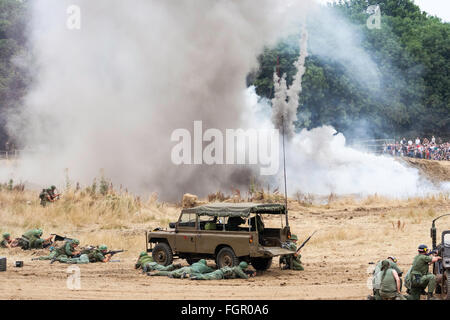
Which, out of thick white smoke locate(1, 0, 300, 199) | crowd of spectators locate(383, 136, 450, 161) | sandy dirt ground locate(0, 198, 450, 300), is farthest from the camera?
crowd of spectators locate(383, 136, 450, 161)

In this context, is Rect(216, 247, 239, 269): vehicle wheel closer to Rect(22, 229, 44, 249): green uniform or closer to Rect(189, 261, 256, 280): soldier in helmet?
Rect(189, 261, 256, 280): soldier in helmet

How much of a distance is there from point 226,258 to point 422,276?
18.2 ft

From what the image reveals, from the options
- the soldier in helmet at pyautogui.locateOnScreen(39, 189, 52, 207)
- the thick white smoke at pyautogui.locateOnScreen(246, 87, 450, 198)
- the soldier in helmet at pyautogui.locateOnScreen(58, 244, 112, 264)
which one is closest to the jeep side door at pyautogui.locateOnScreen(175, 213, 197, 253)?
the soldier in helmet at pyautogui.locateOnScreen(58, 244, 112, 264)

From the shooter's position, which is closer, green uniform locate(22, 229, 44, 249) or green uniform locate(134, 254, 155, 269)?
green uniform locate(134, 254, 155, 269)

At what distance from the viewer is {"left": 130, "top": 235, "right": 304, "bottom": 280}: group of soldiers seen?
637 inches

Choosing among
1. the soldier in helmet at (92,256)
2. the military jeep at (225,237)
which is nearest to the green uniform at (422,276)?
the military jeep at (225,237)

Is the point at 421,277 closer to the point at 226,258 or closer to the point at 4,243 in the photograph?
the point at 226,258

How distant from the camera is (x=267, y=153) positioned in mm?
39531

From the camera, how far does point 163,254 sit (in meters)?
17.7

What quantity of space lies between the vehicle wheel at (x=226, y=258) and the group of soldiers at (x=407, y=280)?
14.6 ft

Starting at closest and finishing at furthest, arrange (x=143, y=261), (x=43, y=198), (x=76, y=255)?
1. (x=143, y=261)
2. (x=76, y=255)
3. (x=43, y=198)

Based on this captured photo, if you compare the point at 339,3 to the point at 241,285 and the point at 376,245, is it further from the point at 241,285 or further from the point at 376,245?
the point at 241,285

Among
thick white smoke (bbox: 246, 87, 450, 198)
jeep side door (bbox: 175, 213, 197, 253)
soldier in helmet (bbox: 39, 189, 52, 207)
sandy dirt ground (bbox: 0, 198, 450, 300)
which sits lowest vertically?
sandy dirt ground (bbox: 0, 198, 450, 300)

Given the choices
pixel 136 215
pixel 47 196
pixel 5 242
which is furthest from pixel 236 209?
pixel 47 196
